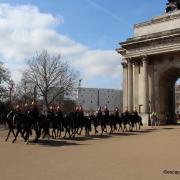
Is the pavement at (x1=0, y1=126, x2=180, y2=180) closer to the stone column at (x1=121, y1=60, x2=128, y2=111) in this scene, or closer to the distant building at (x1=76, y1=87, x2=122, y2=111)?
the stone column at (x1=121, y1=60, x2=128, y2=111)

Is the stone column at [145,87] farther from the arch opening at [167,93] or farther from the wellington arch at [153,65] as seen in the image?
the arch opening at [167,93]

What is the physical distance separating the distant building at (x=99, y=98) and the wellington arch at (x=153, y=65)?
86018 millimetres

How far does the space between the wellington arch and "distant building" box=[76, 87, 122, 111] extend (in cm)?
8602

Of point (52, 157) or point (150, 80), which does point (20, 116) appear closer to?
point (52, 157)

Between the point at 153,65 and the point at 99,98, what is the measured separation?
9067 centimetres

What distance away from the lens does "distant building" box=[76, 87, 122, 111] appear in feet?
449

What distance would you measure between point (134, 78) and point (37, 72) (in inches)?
959

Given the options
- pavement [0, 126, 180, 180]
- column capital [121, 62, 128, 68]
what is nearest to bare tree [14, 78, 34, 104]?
column capital [121, 62, 128, 68]

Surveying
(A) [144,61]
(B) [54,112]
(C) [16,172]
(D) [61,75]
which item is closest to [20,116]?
(B) [54,112]

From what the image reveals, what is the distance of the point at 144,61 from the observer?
46562 millimetres

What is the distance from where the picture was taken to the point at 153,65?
47.9 m

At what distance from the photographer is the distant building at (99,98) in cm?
Answer: 13688

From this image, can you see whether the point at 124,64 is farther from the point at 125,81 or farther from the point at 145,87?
the point at 145,87

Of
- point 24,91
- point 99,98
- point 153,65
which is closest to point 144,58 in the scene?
point 153,65
